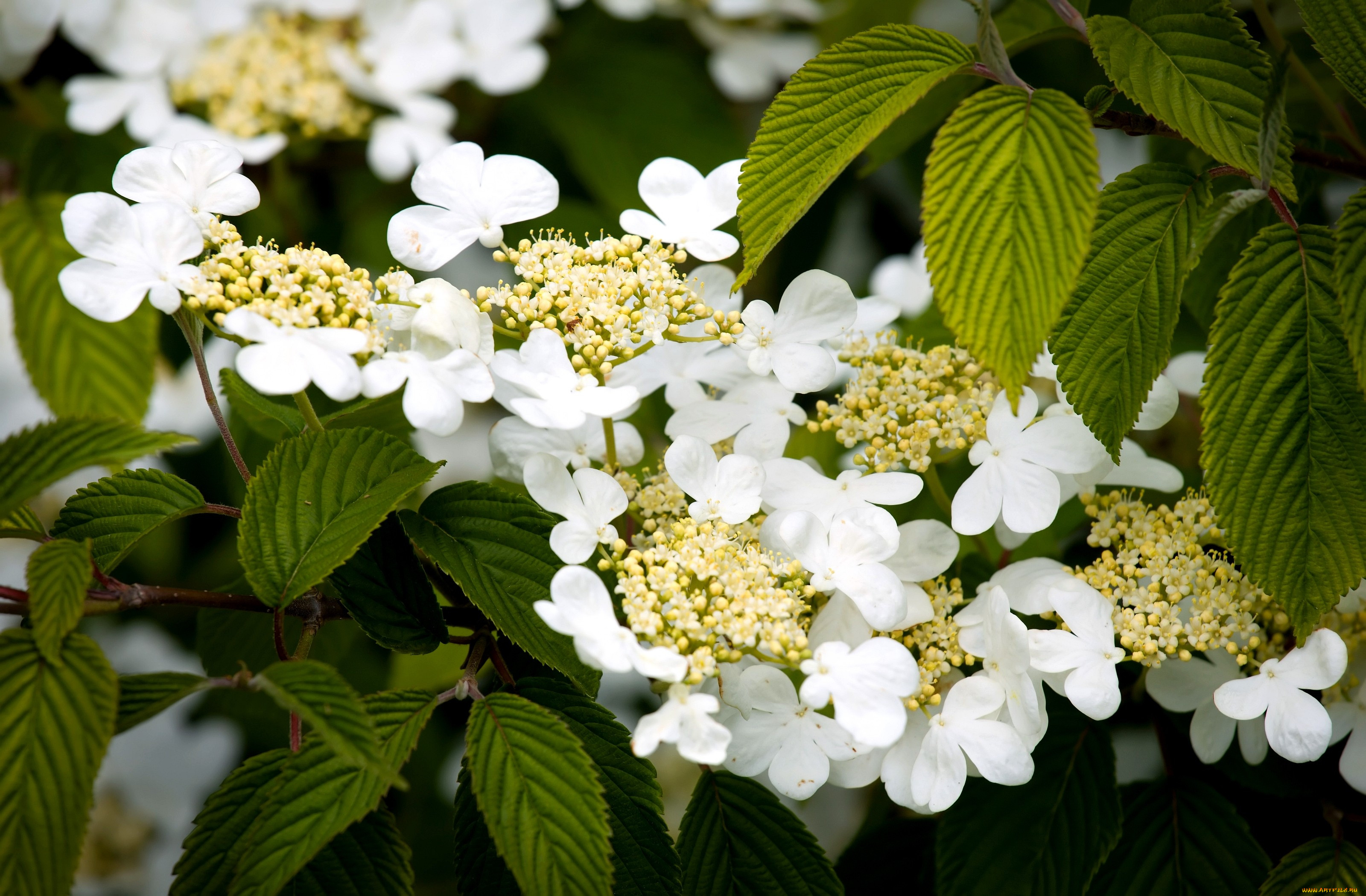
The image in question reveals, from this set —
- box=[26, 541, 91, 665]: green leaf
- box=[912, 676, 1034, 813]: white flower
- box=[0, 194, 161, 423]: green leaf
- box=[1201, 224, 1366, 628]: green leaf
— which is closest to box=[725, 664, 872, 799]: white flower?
box=[912, 676, 1034, 813]: white flower

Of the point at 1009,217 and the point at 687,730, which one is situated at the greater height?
the point at 1009,217

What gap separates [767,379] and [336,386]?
31cm

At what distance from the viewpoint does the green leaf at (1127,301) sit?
53 cm

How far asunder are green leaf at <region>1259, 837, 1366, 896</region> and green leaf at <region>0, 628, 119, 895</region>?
665 millimetres

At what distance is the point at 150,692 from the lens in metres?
0.50

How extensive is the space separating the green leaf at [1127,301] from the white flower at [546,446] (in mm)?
303

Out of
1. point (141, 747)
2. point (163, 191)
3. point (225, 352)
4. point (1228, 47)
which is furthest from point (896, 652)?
point (141, 747)

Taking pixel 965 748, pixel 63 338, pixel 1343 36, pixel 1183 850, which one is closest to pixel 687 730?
pixel 965 748

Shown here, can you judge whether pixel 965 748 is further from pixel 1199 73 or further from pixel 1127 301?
pixel 1199 73

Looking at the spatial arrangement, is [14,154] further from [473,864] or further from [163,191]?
[473,864]

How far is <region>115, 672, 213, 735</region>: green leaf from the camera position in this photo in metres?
0.48

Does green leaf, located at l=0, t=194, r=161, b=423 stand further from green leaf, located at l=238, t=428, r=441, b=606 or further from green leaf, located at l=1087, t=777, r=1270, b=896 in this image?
green leaf, located at l=1087, t=777, r=1270, b=896

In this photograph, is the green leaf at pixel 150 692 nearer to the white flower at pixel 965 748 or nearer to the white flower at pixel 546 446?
the white flower at pixel 546 446

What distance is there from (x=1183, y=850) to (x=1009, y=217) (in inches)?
18.3
